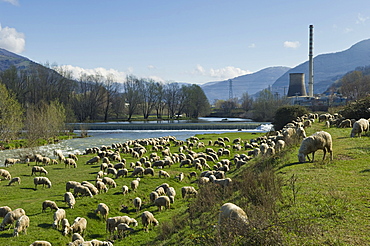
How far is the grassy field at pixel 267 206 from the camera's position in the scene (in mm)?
7965

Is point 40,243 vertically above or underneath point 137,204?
above

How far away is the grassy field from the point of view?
7.96 m

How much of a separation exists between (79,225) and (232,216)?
8.03m

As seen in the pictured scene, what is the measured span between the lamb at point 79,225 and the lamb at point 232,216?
747cm

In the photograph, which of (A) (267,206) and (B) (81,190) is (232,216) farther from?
(B) (81,190)

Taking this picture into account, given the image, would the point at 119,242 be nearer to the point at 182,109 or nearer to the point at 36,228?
the point at 36,228

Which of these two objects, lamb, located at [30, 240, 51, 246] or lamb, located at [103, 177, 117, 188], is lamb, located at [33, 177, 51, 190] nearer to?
lamb, located at [103, 177, 117, 188]

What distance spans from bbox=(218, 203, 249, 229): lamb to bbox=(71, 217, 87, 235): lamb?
7471 mm

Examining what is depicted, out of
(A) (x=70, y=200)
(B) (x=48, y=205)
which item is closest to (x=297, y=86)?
(A) (x=70, y=200)

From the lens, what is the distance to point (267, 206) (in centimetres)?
1012

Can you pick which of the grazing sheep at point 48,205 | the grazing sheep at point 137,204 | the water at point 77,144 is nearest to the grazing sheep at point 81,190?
the grazing sheep at point 48,205

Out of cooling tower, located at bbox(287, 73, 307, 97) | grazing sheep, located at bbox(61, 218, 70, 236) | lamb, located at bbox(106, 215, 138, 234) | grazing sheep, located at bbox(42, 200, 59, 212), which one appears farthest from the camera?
cooling tower, located at bbox(287, 73, 307, 97)

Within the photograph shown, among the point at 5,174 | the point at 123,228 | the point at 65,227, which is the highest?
the point at 5,174

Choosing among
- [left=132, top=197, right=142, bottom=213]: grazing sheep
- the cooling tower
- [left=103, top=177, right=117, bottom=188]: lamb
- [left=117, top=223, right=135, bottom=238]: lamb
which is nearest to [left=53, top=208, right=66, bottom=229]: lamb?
[left=117, top=223, right=135, bottom=238]: lamb
